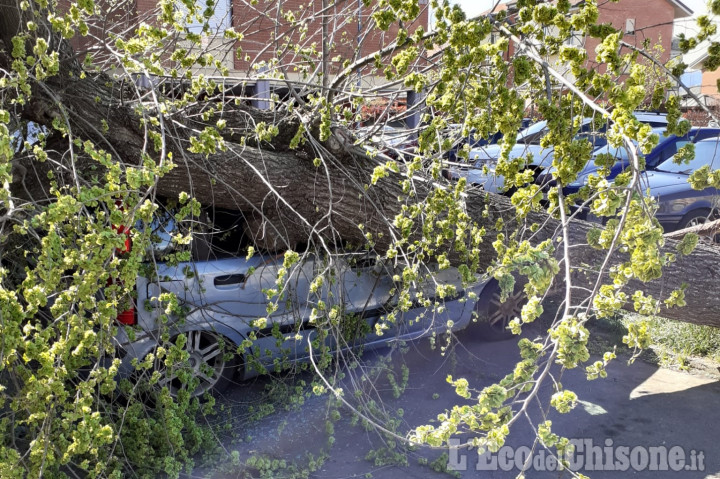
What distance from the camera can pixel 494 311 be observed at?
6.50 meters

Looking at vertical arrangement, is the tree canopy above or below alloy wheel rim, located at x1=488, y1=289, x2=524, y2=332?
above

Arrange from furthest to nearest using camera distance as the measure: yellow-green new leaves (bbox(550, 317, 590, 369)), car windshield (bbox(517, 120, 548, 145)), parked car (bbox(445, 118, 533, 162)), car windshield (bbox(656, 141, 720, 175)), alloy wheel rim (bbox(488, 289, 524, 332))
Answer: car windshield (bbox(656, 141, 720, 175)) → alloy wheel rim (bbox(488, 289, 524, 332)) → car windshield (bbox(517, 120, 548, 145)) → parked car (bbox(445, 118, 533, 162)) → yellow-green new leaves (bbox(550, 317, 590, 369))

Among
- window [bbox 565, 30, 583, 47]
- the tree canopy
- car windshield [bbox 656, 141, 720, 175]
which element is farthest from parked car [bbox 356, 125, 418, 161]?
car windshield [bbox 656, 141, 720, 175]

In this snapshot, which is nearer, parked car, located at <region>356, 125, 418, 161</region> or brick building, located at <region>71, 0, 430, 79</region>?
brick building, located at <region>71, 0, 430, 79</region>

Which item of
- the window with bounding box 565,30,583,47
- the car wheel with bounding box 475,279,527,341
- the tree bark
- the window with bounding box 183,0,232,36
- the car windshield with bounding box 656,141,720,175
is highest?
the window with bounding box 183,0,232,36

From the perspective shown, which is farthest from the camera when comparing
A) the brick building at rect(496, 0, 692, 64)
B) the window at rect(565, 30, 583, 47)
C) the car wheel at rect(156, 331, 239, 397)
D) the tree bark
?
the car wheel at rect(156, 331, 239, 397)

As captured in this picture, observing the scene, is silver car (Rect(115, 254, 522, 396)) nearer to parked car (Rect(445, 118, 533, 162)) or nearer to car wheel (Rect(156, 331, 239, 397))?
car wheel (Rect(156, 331, 239, 397))

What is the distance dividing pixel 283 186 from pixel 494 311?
9.74 feet

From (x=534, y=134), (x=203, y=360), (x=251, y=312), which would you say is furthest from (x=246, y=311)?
(x=534, y=134)

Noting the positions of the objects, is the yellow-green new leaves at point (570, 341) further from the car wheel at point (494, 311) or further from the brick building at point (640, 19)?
the car wheel at point (494, 311)

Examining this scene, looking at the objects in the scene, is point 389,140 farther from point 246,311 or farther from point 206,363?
point 206,363

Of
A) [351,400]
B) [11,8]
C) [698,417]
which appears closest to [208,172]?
[11,8]

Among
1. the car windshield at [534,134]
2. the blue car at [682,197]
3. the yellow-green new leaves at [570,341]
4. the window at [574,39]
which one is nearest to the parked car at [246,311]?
the car windshield at [534,134]

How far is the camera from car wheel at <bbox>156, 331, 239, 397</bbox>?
4.39 m
